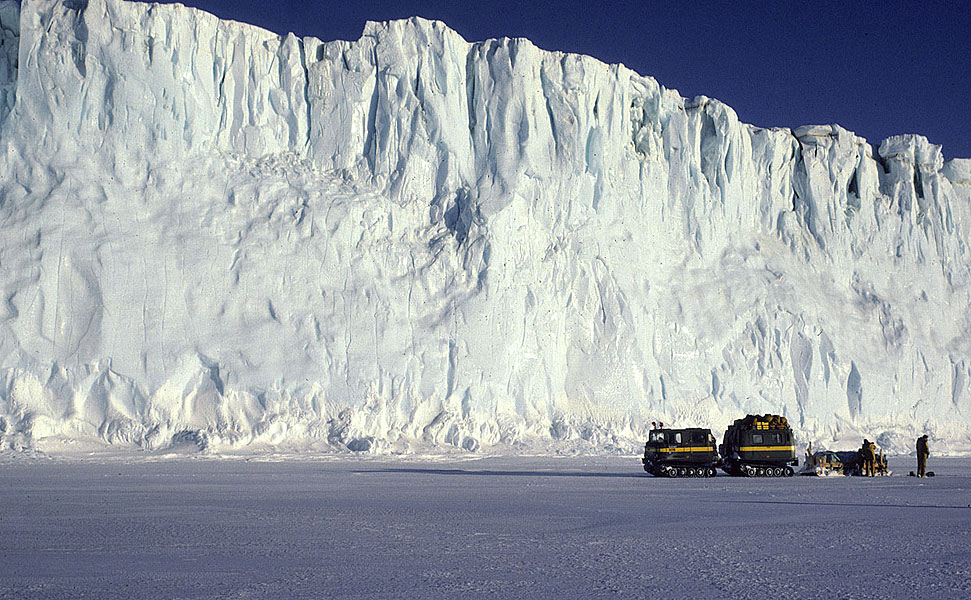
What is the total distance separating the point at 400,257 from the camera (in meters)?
35.0

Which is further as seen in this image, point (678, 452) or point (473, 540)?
Result: point (678, 452)

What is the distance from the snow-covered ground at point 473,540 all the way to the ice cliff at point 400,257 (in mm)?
13185

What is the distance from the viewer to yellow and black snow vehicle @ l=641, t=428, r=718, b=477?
22172mm

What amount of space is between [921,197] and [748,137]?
38.1ft

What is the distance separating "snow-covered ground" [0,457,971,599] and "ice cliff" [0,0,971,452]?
1318 centimetres

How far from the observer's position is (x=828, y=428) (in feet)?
132

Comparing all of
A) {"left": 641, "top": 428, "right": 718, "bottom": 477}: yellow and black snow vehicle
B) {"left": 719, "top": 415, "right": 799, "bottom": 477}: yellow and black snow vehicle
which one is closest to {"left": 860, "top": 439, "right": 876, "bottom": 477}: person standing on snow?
{"left": 719, "top": 415, "right": 799, "bottom": 477}: yellow and black snow vehicle

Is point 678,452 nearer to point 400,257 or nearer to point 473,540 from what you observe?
point 473,540

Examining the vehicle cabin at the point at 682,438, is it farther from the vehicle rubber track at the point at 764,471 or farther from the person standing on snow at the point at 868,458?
the person standing on snow at the point at 868,458

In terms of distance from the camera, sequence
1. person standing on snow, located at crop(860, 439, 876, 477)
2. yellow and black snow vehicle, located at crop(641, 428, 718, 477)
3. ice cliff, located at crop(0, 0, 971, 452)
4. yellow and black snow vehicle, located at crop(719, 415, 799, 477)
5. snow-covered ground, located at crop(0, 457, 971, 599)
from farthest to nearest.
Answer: ice cliff, located at crop(0, 0, 971, 452)
person standing on snow, located at crop(860, 439, 876, 477)
yellow and black snow vehicle, located at crop(719, 415, 799, 477)
yellow and black snow vehicle, located at crop(641, 428, 718, 477)
snow-covered ground, located at crop(0, 457, 971, 599)

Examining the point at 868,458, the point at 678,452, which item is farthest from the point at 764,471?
the point at 868,458

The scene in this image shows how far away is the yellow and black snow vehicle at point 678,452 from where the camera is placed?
22.2 metres

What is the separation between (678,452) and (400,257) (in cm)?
1603

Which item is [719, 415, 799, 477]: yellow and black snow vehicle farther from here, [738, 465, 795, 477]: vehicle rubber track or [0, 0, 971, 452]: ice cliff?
[0, 0, 971, 452]: ice cliff
